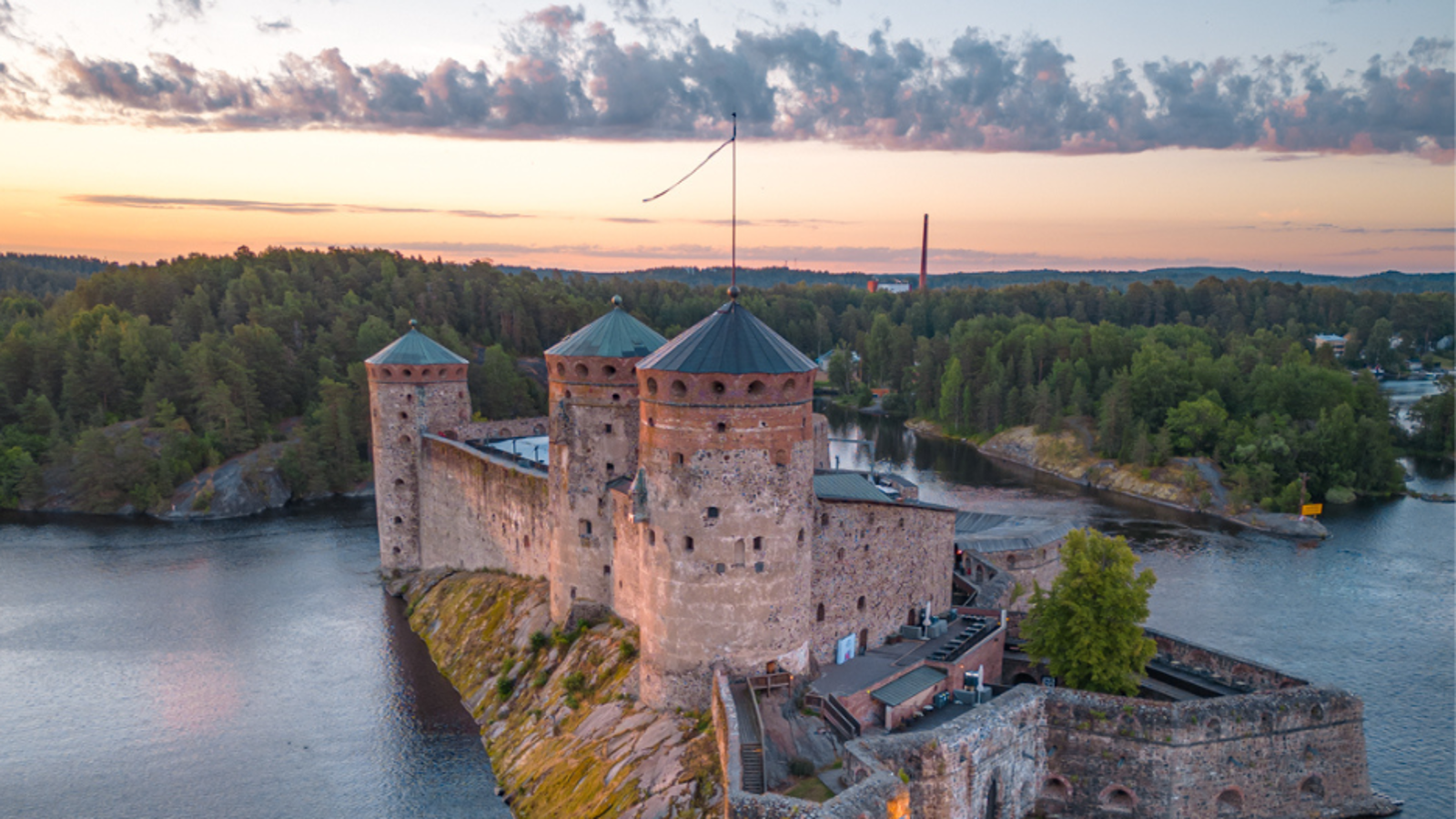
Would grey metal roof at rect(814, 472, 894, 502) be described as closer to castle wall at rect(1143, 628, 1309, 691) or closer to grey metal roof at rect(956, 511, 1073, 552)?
grey metal roof at rect(956, 511, 1073, 552)

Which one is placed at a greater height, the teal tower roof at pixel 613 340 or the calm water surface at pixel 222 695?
the teal tower roof at pixel 613 340

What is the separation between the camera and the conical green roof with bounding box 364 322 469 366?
5838 cm

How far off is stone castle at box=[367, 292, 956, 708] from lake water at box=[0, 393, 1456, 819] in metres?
9.36

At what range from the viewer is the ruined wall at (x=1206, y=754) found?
32375 millimetres

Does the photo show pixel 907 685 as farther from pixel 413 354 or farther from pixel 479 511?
pixel 413 354

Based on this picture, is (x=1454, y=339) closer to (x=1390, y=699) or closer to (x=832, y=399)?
(x=832, y=399)

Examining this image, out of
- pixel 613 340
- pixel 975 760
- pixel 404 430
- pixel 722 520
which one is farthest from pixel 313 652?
pixel 975 760

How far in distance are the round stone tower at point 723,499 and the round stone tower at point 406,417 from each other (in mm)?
30932

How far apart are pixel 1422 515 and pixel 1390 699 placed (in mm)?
45823

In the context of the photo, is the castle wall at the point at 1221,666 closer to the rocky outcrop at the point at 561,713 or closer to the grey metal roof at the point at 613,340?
the rocky outcrop at the point at 561,713

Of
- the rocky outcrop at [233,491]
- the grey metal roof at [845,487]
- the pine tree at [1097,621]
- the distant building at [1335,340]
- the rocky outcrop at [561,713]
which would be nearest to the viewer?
the rocky outcrop at [561,713]

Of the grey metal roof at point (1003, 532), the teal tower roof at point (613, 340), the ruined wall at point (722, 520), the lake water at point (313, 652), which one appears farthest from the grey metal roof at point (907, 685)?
the grey metal roof at point (1003, 532)

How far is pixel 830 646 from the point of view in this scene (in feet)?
121

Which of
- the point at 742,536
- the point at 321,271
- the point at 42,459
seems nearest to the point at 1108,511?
the point at 742,536
